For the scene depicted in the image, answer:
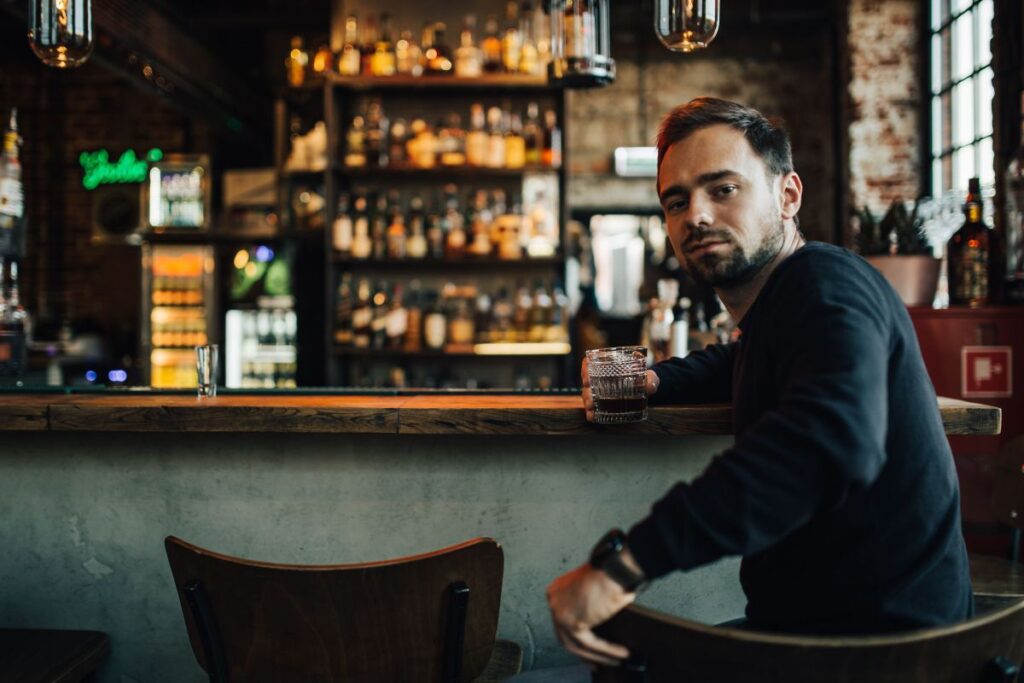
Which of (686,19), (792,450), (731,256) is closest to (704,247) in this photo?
(731,256)

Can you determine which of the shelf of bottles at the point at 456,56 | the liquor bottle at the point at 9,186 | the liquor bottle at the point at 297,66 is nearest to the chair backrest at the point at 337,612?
the liquor bottle at the point at 9,186

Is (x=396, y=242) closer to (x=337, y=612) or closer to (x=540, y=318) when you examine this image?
(x=540, y=318)

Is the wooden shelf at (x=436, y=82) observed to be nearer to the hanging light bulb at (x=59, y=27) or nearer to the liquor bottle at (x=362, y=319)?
the liquor bottle at (x=362, y=319)

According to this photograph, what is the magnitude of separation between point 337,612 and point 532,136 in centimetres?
390

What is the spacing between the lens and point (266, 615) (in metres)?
1.12

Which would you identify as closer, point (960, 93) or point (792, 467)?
point (792, 467)

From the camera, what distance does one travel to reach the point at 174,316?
19.3 ft

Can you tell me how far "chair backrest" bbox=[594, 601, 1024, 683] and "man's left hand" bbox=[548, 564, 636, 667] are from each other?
0.04m

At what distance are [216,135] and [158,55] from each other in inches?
102

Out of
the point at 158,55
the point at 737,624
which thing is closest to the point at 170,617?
the point at 737,624

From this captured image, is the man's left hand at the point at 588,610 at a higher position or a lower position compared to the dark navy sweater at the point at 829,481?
lower

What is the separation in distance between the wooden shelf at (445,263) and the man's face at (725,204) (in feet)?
10.4

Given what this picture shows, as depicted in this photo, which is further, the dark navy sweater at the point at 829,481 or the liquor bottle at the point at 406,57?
the liquor bottle at the point at 406,57

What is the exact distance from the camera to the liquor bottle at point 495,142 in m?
4.58
